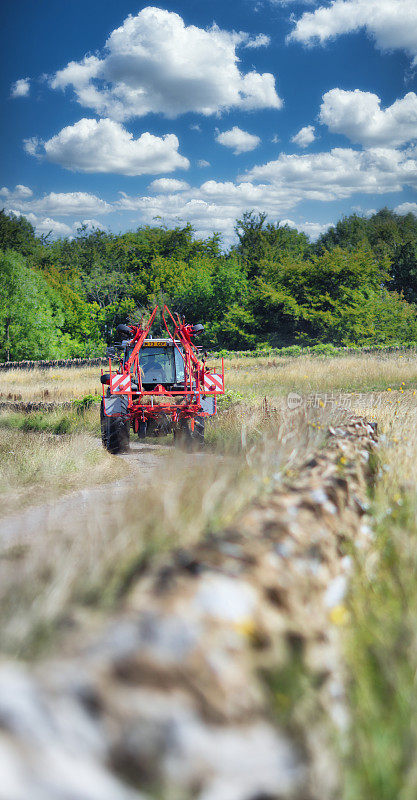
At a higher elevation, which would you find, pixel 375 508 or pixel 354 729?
pixel 375 508

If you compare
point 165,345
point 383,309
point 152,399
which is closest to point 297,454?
point 152,399

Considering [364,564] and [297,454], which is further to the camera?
[297,454]

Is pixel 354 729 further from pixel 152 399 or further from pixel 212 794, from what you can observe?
pixel 152 399

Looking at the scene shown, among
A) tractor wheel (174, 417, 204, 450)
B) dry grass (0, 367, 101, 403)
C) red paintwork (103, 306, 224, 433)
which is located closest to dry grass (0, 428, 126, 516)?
red paintwork (103, 306, 224, 433)

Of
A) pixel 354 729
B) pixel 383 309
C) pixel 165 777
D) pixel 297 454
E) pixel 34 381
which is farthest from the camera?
pixel 383 309

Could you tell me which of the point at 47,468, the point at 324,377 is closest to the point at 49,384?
the point at 324,377

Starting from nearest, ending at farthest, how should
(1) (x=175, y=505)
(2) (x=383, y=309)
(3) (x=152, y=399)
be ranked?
1. (1) (x=175, y=505)
2. (3) (x=152, y=399)
3. (2) (x=383, y=309)


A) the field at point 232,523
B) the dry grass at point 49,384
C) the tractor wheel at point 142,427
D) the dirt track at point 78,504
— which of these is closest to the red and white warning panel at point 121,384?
the tractor wheel at point 142,427

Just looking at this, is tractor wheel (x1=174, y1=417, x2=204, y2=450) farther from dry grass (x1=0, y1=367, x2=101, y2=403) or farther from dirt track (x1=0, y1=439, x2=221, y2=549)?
dry grass (x1=0, y1=367, x2=101, y2=403)

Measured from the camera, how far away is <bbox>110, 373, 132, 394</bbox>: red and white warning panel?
996 centimetres

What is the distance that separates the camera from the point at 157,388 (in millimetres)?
10977

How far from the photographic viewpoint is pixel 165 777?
1738 mm

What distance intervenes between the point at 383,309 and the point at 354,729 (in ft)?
143

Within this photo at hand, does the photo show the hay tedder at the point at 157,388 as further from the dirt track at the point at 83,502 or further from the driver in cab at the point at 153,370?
the dirt track at the point at 83,502
